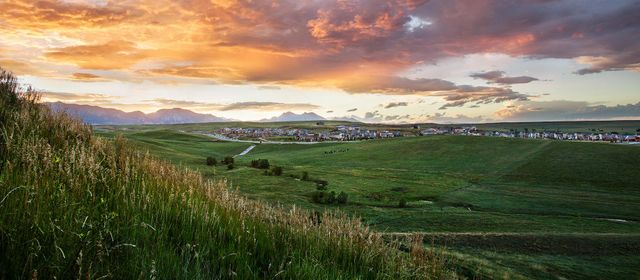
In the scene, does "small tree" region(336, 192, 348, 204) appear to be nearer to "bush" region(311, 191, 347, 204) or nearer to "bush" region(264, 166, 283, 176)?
"bush" region(311, 191, 347, 204)

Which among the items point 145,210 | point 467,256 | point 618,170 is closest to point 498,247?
point 467,256

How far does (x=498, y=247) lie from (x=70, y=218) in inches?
956

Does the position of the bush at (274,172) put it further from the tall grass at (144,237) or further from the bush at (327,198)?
the tall grass at (144,237)

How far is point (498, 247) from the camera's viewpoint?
77.9ft

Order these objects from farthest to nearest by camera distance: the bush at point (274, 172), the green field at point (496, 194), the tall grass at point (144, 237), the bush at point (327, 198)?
the bush at point (274, 172), the bush at point (327, 198), the green field at point (496, 194), the tall grass at point (144, 237)

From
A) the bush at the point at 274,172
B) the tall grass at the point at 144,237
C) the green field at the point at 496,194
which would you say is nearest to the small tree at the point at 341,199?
the green field at the point at 496,194

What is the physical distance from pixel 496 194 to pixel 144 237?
5663cm

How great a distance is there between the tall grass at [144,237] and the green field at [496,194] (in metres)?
5.39

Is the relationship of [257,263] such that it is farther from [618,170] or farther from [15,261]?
[618,170]

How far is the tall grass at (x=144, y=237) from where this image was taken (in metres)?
4.63

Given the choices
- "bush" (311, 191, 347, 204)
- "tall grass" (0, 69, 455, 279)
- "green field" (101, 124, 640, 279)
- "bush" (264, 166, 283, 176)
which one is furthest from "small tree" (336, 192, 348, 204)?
"tall grass" (0, 69, 455, 279)

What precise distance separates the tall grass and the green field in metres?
5.39

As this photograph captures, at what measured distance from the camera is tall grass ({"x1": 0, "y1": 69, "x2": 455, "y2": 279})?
463 cm

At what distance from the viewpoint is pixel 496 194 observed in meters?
54.4
